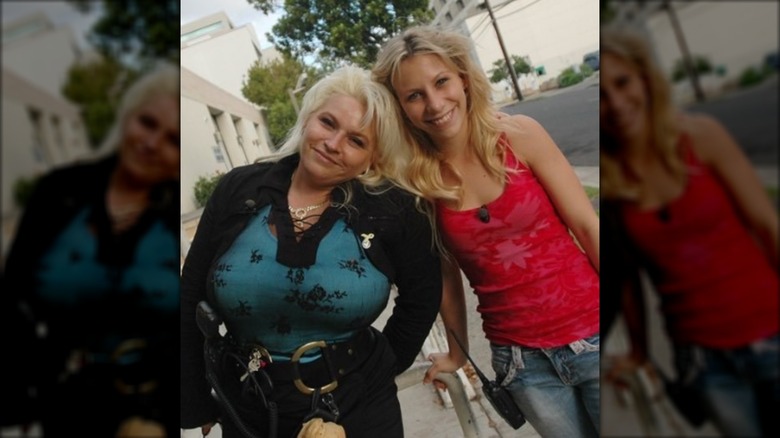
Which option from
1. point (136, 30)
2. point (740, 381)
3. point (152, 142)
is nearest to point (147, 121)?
point (152, 142)

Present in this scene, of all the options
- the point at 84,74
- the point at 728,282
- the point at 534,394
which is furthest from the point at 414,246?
the point at 84,74

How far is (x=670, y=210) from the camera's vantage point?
108 centimetres

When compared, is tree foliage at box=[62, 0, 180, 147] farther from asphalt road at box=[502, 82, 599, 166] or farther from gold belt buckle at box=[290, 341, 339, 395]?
asphalt road at box=[502, 82, 599, 166]

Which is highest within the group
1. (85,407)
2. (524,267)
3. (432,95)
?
(432,95)

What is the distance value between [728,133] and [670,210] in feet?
0.54

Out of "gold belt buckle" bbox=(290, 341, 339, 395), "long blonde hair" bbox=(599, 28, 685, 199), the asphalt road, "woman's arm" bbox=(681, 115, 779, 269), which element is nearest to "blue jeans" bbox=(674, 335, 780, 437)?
"woman's arm" bbox=(681, 115, 779, 269)

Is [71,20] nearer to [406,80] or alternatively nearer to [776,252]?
[406,80]

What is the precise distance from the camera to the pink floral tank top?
55.6 inches

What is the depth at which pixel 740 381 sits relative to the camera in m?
1.15

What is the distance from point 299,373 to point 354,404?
136mm

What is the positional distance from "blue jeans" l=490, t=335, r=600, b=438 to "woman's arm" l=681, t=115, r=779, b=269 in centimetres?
47

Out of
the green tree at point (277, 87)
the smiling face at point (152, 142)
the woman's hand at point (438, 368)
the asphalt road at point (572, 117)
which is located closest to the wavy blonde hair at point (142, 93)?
the smiling face at point (152, 142)

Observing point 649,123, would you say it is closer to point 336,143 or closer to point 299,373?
point 336,143

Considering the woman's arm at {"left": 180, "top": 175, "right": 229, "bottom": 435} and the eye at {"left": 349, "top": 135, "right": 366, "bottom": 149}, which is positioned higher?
the eye at {"left": 349, "top": 135, "right": 366, "bottom": 149}
